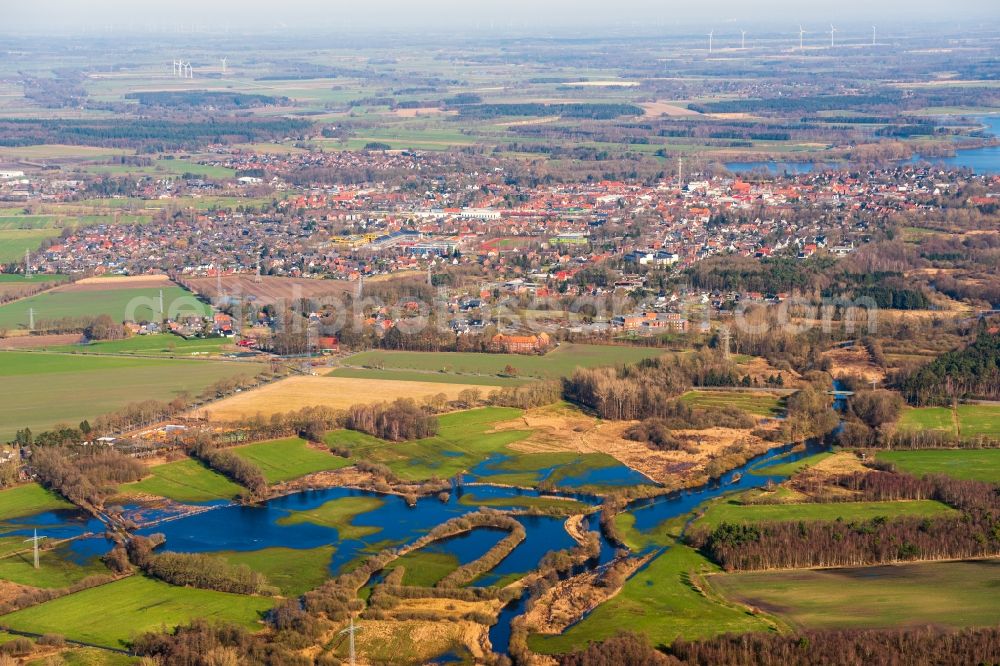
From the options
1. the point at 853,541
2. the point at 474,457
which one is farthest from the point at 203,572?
the point at 853,541

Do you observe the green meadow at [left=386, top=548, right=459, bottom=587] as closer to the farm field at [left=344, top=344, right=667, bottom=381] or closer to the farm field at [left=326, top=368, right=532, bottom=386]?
the farm field at [left=326, top=368, right=532, bottom=386]

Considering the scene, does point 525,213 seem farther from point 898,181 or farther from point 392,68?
point 392,68

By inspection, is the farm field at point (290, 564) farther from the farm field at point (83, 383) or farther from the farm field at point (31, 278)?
the farm field at point (31, 278)

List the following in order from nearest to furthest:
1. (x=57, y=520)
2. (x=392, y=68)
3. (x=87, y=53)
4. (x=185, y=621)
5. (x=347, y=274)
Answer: (x=185, y=621), (x=57, y=520), (x=347, y=274), (x=392, y=68), (x=87, y=53)

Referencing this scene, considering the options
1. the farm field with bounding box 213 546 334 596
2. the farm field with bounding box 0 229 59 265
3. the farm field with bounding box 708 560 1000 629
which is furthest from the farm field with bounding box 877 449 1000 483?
the farm field with bounding box 0 229 59 265

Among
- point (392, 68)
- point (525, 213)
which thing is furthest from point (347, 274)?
point (392, 68)
